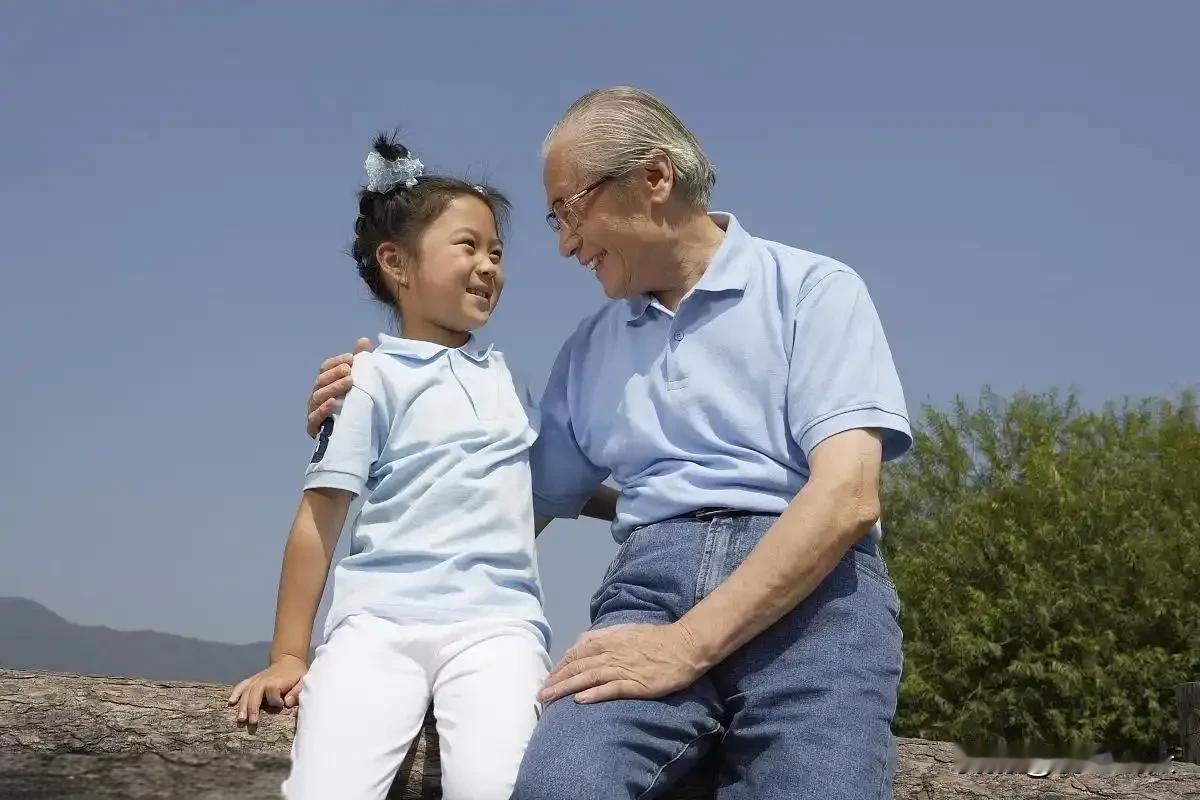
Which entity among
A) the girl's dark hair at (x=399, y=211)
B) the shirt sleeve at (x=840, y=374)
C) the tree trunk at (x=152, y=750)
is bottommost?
the tree trunk at (x=152, y=750)

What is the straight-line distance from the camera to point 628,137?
3426mm

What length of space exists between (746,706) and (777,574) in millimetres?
321

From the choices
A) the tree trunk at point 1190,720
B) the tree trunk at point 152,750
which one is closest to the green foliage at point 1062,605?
the tree trunk at point 1190,720

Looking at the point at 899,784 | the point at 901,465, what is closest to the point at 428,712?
the point at 899,784

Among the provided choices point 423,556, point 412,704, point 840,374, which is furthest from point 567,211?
point 412,704

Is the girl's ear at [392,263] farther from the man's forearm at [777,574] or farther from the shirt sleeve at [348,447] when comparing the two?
the man's forearm at [777,574]

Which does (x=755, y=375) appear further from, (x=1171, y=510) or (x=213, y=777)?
(x=1171, y=510)

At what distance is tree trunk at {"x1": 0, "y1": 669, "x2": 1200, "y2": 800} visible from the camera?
3.23m

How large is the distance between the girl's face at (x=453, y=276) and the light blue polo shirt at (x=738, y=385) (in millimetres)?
464

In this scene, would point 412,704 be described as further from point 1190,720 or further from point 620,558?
point 1190,720

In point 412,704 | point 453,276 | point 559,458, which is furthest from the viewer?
point 453,276

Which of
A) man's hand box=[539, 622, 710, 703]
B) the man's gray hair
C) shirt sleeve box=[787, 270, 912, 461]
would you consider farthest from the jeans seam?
the man's gray hair

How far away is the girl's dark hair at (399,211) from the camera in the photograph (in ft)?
12.9

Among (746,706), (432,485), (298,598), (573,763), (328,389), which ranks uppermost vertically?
(328,389)
